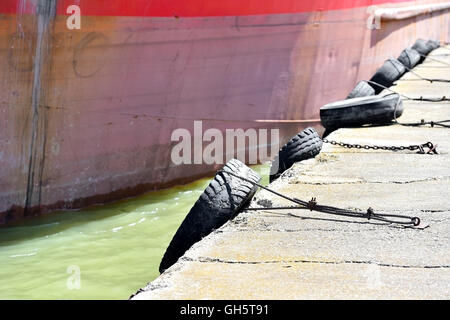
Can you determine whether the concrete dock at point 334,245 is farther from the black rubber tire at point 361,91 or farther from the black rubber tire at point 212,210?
the black rubber tire at point 361,91

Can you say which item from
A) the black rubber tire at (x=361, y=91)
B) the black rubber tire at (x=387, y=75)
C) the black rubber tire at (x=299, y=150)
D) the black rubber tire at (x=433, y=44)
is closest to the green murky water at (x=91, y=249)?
the black rubber tire at (x=299, y=150)

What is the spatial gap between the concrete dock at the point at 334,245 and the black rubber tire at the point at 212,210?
0.30 feet

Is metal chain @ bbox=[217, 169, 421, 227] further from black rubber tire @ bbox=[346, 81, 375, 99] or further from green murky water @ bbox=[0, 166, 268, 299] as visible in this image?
black rubber tire @ bbox=[346, 81, 375, 99]

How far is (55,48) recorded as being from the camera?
201 inches

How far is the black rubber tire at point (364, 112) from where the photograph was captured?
619cm

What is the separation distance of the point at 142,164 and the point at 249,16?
5.77 feet

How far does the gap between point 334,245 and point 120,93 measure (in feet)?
9.02

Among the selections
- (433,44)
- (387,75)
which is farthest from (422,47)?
(387,75)

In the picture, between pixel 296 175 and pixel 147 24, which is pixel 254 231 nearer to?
pixel 296 175

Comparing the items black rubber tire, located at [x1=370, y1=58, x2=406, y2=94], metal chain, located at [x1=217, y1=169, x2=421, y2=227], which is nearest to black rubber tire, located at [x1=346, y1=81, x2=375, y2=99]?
black rubber tire, located at [x1=370, y1=58, x2=406, y2=94]

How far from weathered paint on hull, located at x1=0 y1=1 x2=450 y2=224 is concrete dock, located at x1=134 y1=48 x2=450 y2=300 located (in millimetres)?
1482

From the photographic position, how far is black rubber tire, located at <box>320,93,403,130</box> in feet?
20.3

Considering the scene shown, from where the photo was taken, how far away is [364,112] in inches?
244
